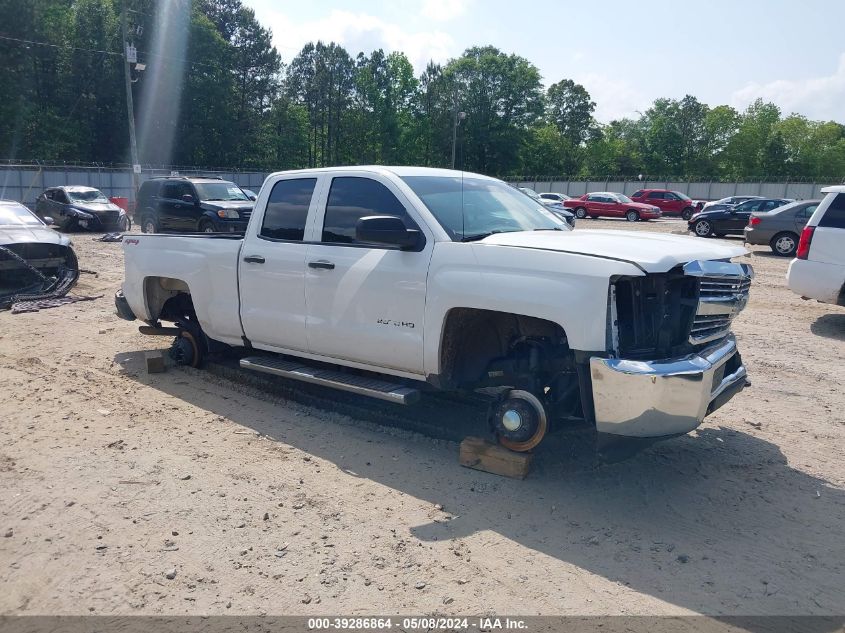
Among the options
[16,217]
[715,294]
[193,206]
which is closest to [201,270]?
[715,294]

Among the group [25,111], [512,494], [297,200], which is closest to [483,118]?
[297,200]

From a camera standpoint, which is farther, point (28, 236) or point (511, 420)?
point (28, 236)

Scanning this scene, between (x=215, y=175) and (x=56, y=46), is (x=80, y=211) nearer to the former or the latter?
(x=215, y=175)

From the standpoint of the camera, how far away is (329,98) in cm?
5644

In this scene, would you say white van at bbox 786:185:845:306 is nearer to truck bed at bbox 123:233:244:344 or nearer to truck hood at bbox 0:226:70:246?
truck bed at bbox 123:233:244:344

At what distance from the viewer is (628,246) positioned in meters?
4.31

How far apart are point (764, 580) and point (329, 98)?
5710 cm

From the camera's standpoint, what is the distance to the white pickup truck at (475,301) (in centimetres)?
403

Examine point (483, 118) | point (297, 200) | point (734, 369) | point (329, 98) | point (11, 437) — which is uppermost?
point (329, 98)

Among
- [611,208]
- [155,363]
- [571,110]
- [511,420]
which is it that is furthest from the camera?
[571,110]

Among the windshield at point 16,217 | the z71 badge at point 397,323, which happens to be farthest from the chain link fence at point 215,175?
the z71 badge at point 397,323

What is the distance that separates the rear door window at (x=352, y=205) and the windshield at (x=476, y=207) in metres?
0.21

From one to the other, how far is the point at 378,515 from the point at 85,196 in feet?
78.7

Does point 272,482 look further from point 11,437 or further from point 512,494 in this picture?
point 11,437
